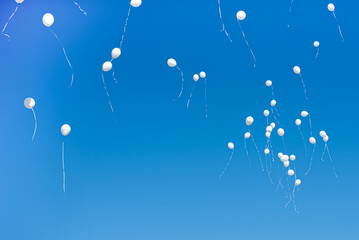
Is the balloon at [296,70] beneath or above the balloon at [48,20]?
above

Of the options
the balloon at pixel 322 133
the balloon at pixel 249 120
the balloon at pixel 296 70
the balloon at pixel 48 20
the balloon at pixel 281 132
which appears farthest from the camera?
the balloon at pixel 322 133

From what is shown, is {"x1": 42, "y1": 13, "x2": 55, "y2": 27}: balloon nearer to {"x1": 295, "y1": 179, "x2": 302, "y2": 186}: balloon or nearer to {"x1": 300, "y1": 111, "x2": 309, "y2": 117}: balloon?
{"x1": 300, "y1": 111, "x2": 309, "y2": 117}: balloon

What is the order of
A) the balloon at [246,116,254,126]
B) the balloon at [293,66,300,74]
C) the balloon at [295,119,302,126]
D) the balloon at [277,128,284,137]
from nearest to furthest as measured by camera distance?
Result: 1. the balloon at [293,66,300,74]
2. the balloon at [246,116,254,126]
3. the balloon at [277,128,284,137]
4. the balloon at [295,119,302,126]

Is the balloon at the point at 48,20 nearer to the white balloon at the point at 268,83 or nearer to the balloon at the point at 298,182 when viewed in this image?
the white balloon at the point at 268,83

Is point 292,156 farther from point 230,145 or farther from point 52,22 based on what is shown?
point 52,22

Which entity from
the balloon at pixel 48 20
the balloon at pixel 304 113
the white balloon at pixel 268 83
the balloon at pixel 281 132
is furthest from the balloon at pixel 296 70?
the balloon at pixel 48 20

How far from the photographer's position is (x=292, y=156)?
7316 millimetres

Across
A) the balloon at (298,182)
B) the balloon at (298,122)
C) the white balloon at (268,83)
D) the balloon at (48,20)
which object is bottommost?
the balloon at (298,182)

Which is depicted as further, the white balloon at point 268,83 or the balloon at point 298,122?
the balloon at point 298,122

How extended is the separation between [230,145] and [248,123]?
0.57 m

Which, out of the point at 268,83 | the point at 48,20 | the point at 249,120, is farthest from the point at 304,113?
the point at 48,20

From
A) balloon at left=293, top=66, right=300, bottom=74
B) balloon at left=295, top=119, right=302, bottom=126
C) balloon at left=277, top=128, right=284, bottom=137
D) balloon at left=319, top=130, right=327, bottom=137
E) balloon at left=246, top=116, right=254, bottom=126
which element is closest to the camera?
balloon at left=293, top=66, right=300, bottom=74

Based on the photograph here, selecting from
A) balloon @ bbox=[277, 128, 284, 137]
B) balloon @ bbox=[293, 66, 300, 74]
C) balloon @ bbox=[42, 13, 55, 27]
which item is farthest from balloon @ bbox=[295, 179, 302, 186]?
balloon @ bbox=[42, 13, 55, 27]

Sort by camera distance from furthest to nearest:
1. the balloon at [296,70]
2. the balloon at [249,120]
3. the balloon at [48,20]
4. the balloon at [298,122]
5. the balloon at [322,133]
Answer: the balloon at [322,133] < the balloon at [298,122] < the balloon at [249,120] < the balloon at [296,70] < the balloon at [48,20]
